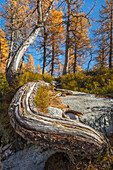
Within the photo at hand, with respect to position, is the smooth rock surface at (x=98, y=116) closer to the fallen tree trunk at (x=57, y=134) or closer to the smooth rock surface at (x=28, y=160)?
the fallen tree trunk at (x=57, y=134)

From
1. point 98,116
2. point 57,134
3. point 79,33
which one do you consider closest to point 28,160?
point 57,134

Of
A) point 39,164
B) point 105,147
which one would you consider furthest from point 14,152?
point 105,147

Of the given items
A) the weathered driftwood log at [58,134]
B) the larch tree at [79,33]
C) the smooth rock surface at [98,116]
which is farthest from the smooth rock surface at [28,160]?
the larch tree at [79,33]

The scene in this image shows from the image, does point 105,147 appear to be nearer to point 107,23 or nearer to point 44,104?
point 44,104

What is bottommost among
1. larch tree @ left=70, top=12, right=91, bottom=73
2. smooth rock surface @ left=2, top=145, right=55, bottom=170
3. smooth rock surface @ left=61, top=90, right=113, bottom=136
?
smooth rock surface @ left=2, top=145, right=55, bottom=170

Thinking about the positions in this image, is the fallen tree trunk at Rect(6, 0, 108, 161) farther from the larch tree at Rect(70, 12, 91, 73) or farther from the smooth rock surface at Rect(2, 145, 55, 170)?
the larch tree at Rect(70, 12, 91, 73)

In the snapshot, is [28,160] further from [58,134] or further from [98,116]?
[98,116]

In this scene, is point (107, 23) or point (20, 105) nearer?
point (20, 105)

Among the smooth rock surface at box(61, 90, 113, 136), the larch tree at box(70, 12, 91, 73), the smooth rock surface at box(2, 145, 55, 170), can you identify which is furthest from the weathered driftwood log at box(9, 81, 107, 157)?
the larch tree at box(70, 12, 91, 73)

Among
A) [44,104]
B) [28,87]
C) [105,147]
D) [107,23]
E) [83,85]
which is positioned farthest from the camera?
[107,23]

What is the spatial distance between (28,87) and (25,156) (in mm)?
2016

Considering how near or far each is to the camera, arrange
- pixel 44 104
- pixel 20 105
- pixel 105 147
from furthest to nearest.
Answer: pixel 44 104 → pixel 20 105 → pixel 105 147

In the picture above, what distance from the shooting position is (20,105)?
7.74 ft

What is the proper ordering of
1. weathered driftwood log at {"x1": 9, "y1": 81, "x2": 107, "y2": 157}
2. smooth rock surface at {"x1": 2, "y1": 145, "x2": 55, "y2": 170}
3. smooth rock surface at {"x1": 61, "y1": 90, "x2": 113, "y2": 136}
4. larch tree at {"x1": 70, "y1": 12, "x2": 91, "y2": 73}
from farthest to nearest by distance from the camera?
1. larch tree at {"x1": 70, "y1": 12, "x2": 91, "y2": 73}
2. smooth rock surface at {"x1": 61, "y1": 90, "x2": 113, "y2": 136}
3. smooth rock surface at {"x1": 2, "y1": 145, "x2": 55, "y2": 170}
4. weathered driftwood log at {"x1": 9, "y1": 81, "x2": 107, "y2": 157}
